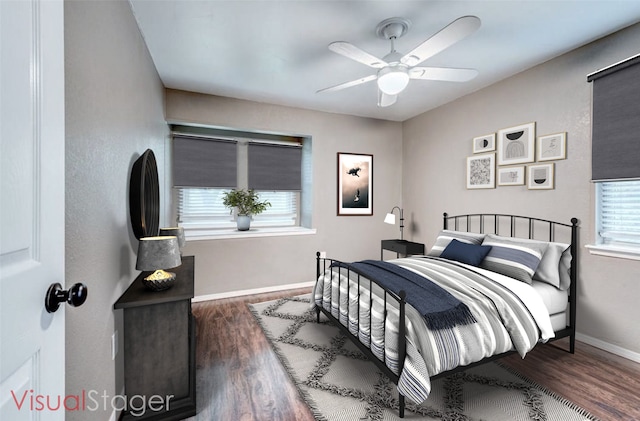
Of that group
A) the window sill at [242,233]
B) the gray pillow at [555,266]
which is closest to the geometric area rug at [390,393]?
the gray pillow at [555,266]

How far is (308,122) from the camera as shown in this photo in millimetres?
4188

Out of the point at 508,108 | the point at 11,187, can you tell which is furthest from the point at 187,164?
the point at 508,108

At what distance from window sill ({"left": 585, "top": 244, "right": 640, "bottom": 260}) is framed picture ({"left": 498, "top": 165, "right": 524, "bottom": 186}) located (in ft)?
2.85

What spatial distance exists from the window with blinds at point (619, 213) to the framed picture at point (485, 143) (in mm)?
1098

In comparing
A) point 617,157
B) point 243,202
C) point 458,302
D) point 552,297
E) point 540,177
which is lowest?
point 552,297

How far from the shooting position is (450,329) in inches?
66.8

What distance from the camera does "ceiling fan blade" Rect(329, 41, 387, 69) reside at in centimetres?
184

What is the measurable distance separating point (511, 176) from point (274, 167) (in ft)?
10.0

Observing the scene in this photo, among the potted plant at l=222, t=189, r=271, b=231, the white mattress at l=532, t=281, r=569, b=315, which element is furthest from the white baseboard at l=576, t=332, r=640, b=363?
the potted plant at l=222, t=189, r=271, b=231

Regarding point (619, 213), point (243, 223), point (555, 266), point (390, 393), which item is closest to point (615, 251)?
point (619, 213)

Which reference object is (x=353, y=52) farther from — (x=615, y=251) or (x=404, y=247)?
(x=404, y=247)

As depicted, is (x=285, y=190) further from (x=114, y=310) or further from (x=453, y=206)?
(x=114, y=310)

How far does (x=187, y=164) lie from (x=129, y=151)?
73.3 inches

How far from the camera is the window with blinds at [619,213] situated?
7.64ft
